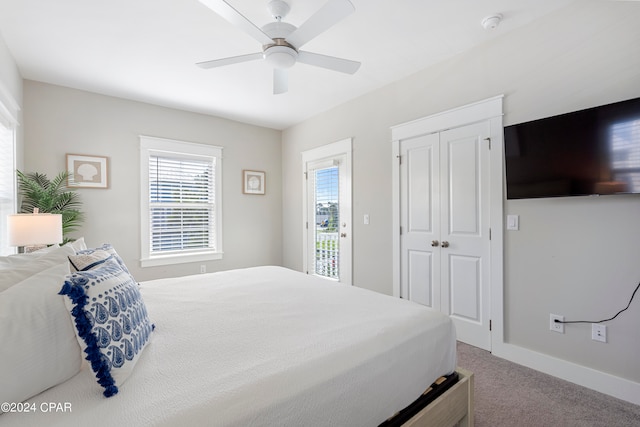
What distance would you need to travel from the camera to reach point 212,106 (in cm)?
391

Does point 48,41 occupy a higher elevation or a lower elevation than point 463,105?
higher

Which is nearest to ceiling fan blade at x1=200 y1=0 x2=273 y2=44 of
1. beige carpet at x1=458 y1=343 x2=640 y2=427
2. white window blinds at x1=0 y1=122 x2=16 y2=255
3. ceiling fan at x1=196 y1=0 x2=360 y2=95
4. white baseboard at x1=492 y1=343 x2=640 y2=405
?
ceiling fan at x1=196 y1=0 x2=360 y2=95

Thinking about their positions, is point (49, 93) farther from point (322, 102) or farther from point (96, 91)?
point (322, 102)

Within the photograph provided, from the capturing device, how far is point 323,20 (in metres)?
1.64

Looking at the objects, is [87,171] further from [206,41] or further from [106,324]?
[106,324]

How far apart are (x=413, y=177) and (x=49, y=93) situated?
4.14 m

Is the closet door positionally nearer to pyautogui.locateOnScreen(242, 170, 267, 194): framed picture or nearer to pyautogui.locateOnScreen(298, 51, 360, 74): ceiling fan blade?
pyautogui.locateOnScreen(298, 51, 360, 74): ceiling fan blade

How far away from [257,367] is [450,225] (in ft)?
7.78

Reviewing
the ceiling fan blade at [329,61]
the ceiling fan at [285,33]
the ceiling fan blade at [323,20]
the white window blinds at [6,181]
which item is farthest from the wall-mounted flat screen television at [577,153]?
the white window blinds at [6,181]

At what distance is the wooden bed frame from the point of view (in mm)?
1241

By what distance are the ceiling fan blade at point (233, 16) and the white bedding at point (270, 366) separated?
165 centimetres

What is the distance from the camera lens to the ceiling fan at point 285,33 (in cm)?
156

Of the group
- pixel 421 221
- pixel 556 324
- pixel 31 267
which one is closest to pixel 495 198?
pixel 421 221

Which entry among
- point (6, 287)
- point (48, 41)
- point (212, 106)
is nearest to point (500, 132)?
point (6, 287)
